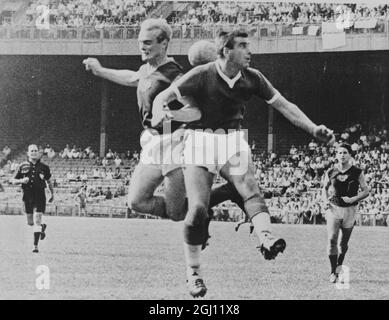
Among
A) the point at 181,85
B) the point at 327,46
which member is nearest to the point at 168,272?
the point at 181,85

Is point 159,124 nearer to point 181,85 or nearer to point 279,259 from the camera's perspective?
point 181,85

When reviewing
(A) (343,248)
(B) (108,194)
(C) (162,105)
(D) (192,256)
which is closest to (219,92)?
(C) (162,105)

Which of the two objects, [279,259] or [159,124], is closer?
[159,124]

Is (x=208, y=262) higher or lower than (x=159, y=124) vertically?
lower

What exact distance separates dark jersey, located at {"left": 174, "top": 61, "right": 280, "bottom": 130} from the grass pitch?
1154 mm

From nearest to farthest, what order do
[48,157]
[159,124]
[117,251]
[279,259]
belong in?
[159,124], [279,259], [117,251], [48,157]

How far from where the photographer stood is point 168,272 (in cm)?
688

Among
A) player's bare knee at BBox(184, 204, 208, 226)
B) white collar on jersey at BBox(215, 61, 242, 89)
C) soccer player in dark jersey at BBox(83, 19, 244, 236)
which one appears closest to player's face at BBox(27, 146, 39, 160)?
soccer player in dark jersey at BBox(83, 19, 244, 236)

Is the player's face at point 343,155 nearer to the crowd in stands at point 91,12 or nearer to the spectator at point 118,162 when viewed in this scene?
the spectator at point 118,162

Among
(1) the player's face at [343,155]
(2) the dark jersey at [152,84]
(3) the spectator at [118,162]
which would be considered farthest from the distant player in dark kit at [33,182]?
(1) the player's face at [343,155]

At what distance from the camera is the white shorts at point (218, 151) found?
6070 millimetres

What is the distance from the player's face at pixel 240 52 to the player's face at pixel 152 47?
0.80m

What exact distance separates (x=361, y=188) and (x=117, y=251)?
2.65m
